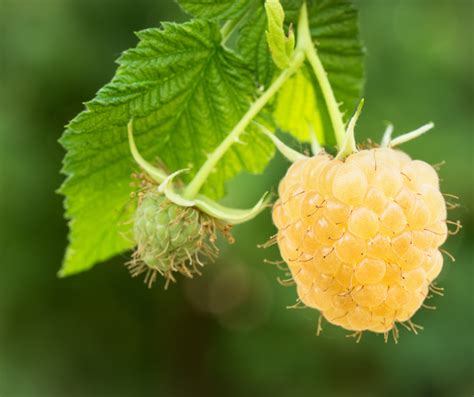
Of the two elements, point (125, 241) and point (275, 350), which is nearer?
point (125, 241)

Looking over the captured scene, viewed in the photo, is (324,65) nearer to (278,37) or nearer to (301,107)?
(301,107)

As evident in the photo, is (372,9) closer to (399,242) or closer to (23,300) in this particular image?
(23,300)

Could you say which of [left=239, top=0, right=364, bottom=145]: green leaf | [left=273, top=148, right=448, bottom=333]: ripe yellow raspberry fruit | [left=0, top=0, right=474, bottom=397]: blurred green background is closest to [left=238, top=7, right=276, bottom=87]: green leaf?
[left=239, top=0, right=364, bottom=145]: green leaf

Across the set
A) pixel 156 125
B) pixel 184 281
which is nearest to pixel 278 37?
pixel 156 125

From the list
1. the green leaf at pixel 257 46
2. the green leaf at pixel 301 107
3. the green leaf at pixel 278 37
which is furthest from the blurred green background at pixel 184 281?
the green leaf at pixel 278 37

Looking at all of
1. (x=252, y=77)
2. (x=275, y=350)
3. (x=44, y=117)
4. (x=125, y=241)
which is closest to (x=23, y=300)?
(x=44, y=117)

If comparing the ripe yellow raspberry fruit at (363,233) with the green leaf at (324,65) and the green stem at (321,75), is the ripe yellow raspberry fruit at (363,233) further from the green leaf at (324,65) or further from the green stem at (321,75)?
the green leaf at (324,65)

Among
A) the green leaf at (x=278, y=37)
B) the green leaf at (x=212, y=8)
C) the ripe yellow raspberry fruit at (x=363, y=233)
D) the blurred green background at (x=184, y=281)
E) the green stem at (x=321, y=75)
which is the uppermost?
the green leaf at (x=212, y=8)
